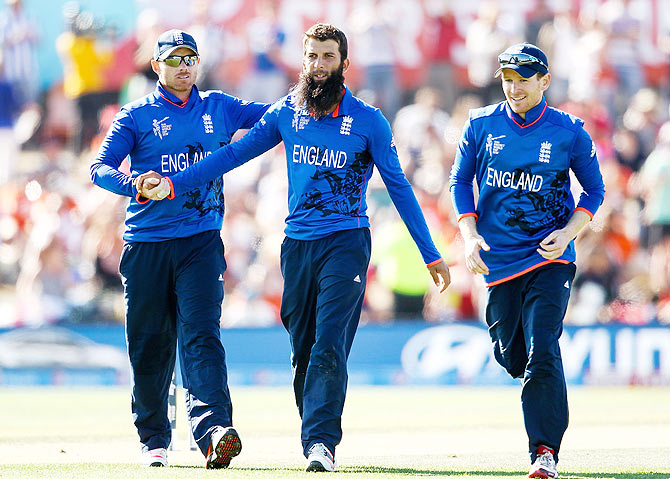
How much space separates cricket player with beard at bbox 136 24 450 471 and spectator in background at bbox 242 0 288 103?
12.0 metres

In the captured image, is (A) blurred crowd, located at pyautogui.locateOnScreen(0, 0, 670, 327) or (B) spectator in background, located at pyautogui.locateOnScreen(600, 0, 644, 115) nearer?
(A) blurred crowd, located at pyautogui.locateOnScreen(0, 0, 670, 327)

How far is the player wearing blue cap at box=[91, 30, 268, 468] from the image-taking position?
723 centimetres

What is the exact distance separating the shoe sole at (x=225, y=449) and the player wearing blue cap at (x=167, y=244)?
486 mm

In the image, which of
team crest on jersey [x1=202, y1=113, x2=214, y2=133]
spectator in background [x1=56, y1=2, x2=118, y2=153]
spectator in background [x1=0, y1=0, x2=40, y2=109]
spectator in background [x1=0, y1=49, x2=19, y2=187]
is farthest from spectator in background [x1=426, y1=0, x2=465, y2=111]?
team crest on jersey [x1=202, y1=113, x2=214, y2=133]

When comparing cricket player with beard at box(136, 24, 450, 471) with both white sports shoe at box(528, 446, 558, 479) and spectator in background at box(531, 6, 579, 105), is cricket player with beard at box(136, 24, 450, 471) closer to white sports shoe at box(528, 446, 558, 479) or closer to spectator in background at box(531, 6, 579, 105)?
white sports shoe at box(528, 446, 558, 479)

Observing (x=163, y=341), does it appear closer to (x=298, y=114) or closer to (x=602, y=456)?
(x=298, y=114)

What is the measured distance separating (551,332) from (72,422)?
613 centimetres

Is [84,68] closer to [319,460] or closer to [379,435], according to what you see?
[379,435]

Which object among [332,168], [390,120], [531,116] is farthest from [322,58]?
[390,120]

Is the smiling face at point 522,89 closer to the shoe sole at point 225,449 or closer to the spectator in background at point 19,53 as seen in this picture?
the shoe sole at point 225,449

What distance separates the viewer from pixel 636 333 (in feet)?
50.4

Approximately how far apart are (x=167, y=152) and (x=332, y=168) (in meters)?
1.03

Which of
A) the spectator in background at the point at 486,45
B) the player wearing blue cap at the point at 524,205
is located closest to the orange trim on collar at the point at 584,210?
the player wearing blue cap at the point at 524,205

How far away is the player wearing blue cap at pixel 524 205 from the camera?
6.84 m
